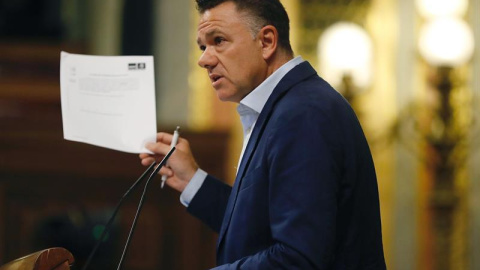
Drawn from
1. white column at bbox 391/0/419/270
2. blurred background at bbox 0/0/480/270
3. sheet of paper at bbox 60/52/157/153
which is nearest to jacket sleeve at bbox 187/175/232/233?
sheet of paper at bbox 60/52/157/153

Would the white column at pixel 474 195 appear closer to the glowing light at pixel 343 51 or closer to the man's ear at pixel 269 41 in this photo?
the glowing light at pixel 343 51

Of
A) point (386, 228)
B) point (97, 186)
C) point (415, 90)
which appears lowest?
point (386, 228)

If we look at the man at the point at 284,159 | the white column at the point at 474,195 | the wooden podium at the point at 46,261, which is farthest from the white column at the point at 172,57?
the wooden podium at the point at 46,261

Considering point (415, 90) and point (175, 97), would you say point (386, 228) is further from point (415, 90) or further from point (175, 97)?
point (175, 97)

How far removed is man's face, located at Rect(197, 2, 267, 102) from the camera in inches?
61.7

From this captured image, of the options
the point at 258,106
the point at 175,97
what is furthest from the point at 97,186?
the point at 258,106

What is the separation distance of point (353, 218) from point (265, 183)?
6.5 inches

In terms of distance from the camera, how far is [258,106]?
158 cm

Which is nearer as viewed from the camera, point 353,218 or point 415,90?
point 353,218

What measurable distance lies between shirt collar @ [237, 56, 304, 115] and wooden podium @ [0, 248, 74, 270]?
447mm

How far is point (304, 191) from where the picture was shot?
1324mm

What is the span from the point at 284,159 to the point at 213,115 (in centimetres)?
384

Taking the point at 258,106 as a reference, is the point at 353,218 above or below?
below

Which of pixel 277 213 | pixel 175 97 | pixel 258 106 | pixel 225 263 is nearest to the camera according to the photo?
pixel 277 213
